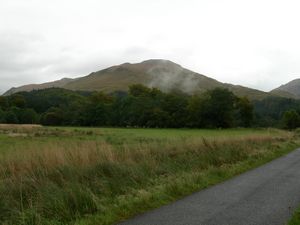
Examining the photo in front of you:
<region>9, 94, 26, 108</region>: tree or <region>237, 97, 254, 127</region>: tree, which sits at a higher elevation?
<region>9, 94, 26, 108</region>: tree

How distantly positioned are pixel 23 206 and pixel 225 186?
6293mm

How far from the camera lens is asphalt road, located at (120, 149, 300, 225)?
7.64 meters

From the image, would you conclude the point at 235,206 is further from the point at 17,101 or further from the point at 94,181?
the point at 17,101

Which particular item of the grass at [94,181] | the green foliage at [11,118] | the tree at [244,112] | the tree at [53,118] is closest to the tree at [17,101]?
the green foliage at [11,118]

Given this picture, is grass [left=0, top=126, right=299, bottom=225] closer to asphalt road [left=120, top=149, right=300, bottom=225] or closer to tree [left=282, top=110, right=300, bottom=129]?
asphalt road [left=120, top=149, right=300, bottom=225]

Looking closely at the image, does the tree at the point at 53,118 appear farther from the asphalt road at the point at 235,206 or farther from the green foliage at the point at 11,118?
the asphalt road at the point at 235,206

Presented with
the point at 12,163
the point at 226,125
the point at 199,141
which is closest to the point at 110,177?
the point at 12,163

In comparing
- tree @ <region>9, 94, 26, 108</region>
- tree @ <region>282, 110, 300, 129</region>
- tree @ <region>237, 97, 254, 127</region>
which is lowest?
tree @ <region>282, 110, 300, 129</region>

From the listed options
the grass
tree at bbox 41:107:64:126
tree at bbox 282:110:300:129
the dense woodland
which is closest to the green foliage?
the dense woodland

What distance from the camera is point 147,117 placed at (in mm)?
99438

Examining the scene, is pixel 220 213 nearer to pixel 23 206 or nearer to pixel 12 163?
pixel 23 206

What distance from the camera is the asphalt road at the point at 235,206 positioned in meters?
7.64

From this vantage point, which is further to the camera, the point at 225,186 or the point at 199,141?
the point at 199,141

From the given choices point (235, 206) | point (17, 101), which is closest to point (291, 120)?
point (17, 101)
